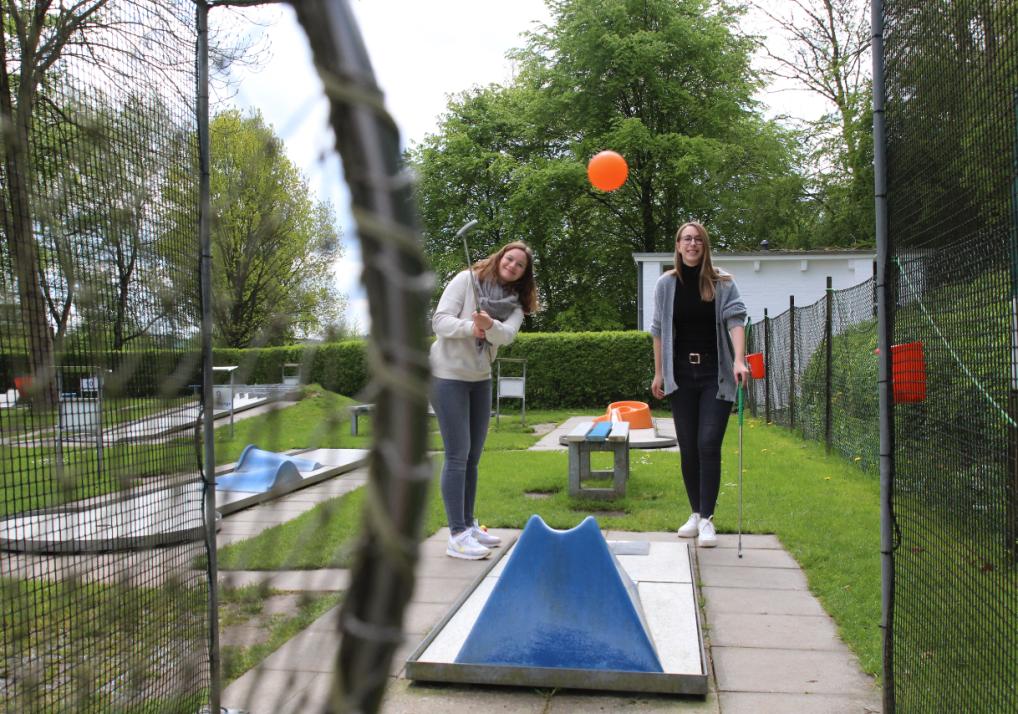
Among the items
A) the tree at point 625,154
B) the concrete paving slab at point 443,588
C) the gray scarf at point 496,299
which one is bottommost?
the concrete paving slab at point 443,588

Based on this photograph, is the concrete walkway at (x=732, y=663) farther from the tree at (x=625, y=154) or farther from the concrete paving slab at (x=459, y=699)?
the tree at (x=625, y=154)

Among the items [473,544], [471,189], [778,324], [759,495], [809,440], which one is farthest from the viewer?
[471,189]

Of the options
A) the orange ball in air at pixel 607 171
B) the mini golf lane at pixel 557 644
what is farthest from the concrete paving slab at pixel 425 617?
the orange ball in air at pixel 607 171

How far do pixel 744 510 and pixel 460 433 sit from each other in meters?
2.37

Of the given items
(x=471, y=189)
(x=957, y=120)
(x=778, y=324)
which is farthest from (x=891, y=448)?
(x=471, y=189)

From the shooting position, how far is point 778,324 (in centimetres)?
1248

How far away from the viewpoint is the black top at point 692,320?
4641 mm

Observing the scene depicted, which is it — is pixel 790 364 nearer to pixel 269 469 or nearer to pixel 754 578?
pixel 754 578

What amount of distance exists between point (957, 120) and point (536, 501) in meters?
4.79

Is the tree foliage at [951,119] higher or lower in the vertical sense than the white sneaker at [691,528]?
higher

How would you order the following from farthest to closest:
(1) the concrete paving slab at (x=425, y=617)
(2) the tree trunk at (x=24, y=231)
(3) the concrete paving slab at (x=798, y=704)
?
(1) the concrete paving slab at (x=425, y=617) → (3) the concrete paving slab at (x=798, y=704) → (2) the tree trunk at (x=24, y=231)

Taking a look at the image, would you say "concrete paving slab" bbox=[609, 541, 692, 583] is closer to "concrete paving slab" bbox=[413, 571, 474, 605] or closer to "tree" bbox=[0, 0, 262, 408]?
"concrete paving slab" bbox=[413, 571, 474, 605]

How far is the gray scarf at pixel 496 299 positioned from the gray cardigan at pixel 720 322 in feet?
2.67

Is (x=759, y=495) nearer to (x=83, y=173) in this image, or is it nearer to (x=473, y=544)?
(x=473, y=544)
